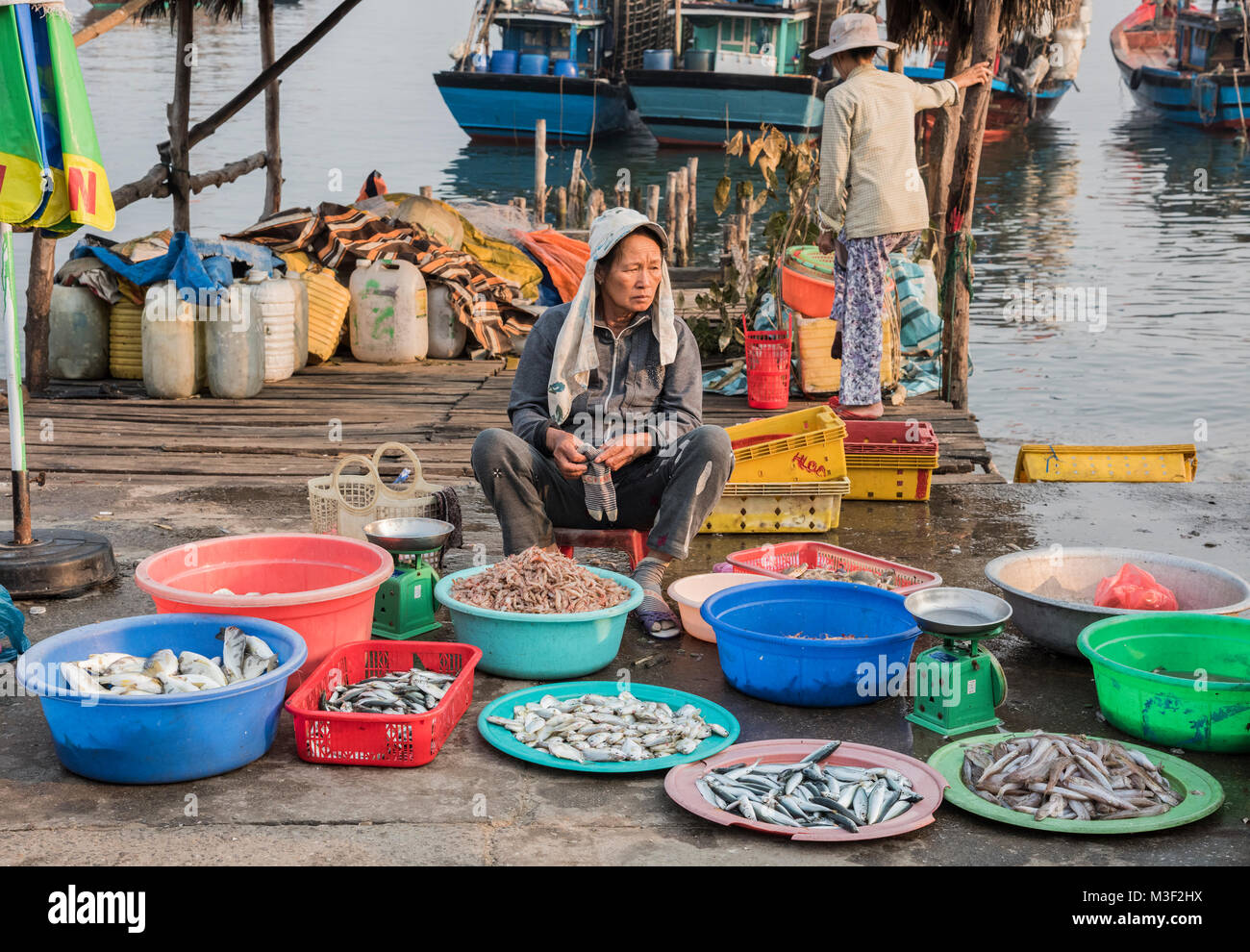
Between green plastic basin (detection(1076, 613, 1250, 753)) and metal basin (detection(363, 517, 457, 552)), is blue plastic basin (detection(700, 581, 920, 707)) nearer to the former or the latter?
green plastic basin (detection(1076, 613, 1250, 753))

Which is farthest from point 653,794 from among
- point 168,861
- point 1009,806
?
point 168,861

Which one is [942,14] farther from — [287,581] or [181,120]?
[287,581]

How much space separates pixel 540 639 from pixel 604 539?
2.81ft

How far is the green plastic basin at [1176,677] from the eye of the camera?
3207 millimetres

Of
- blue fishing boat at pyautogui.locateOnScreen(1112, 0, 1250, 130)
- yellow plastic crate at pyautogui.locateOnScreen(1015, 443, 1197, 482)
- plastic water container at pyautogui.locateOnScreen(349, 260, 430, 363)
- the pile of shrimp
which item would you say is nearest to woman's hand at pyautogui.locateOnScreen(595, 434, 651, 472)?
the pile of shrimp

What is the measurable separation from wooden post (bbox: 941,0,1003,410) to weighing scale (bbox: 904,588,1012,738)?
13.7 ft

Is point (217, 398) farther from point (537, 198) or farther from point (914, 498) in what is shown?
point (537, 198)

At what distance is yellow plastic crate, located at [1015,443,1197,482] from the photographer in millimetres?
6105

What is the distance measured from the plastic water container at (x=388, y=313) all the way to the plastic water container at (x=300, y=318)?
409 mm

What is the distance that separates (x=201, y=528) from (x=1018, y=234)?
21.0m

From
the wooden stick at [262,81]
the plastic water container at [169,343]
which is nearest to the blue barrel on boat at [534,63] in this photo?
the wooden stick at [262,81]

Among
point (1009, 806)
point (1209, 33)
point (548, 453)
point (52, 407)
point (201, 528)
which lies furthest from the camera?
point (1209, 33)

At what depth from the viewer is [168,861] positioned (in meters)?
2.70
